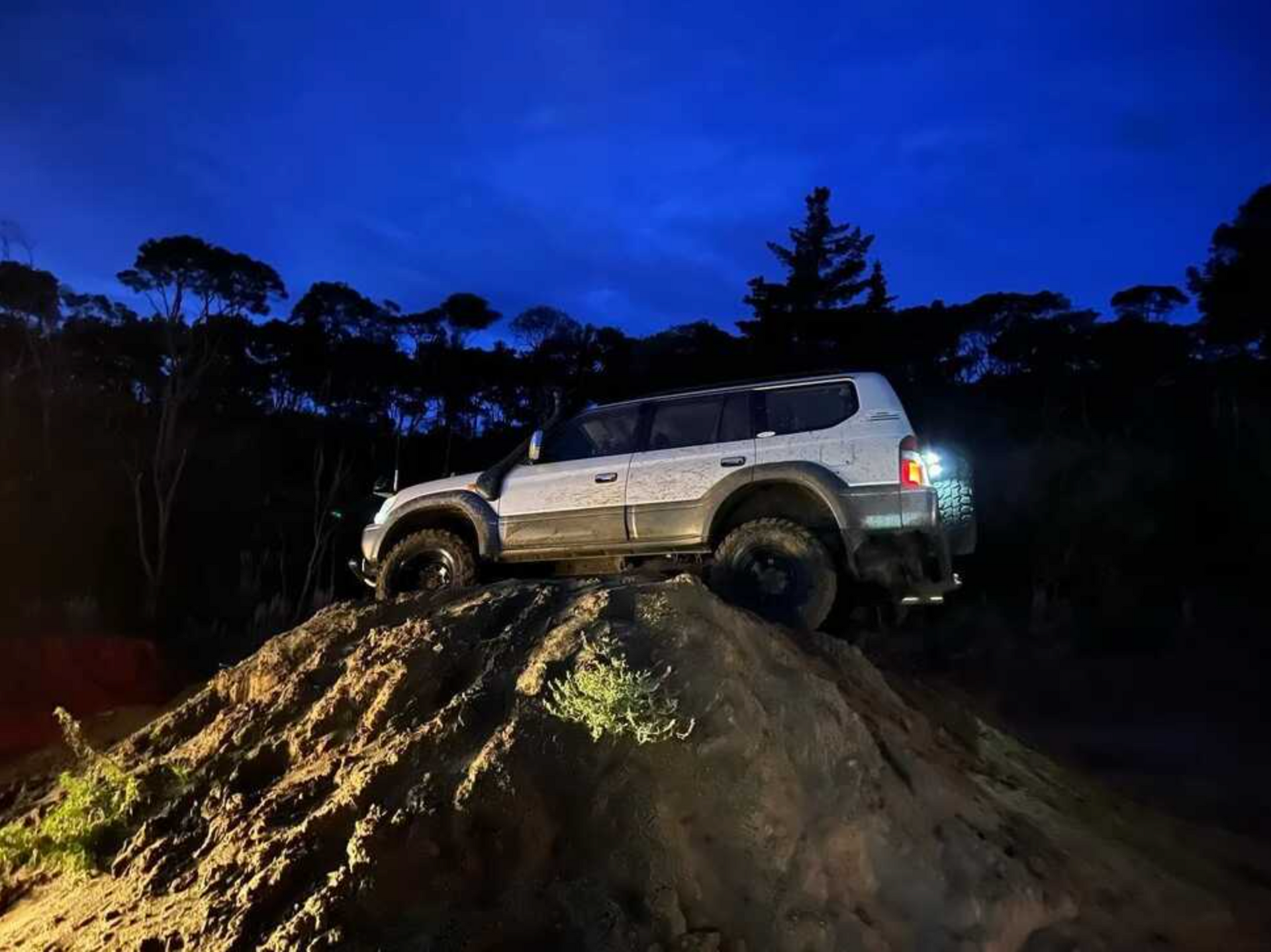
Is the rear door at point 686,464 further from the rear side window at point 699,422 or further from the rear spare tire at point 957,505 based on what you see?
the rear spare tire at point 957,505

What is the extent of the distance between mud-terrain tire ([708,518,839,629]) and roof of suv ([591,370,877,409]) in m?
1.14

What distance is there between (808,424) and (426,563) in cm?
340

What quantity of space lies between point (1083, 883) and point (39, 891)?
492cm

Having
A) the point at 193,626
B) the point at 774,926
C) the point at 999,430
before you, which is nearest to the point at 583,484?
Result: the point at 774,926

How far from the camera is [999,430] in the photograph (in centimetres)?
2584

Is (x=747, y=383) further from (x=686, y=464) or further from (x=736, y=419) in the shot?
(x=686, y=464)

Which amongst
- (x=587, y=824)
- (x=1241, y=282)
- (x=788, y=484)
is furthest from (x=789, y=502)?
(x=1241, y=282)

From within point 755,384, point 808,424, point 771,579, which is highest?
point 755,384

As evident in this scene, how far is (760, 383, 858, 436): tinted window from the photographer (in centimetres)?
689

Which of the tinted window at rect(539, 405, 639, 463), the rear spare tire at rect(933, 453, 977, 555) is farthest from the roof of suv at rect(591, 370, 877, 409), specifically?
the rear spare tire at rect(933, 453, 977, 555)

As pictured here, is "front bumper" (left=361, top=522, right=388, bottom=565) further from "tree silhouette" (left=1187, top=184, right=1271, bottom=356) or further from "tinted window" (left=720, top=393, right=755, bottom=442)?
"tree silhouette" (left=1187, top=184, right=1271, bottom=356)

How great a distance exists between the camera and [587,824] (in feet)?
11.9

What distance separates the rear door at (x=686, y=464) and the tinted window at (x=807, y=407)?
6.7 inches

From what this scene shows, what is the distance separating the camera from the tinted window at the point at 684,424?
7395 mm
